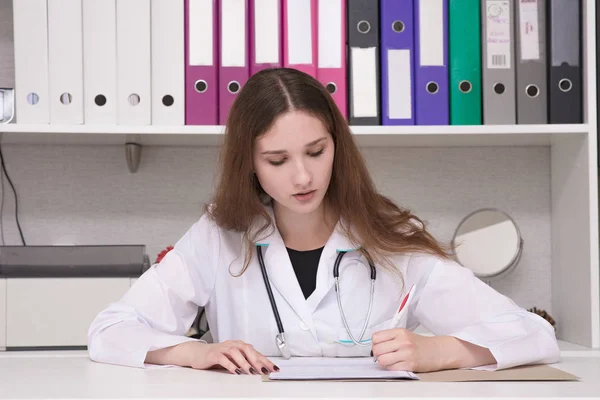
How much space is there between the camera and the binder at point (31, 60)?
1.66 meters

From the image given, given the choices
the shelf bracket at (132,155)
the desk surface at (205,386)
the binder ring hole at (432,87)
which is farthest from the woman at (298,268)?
the shelf bracket at (132,155)

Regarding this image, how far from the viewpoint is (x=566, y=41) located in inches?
67.8

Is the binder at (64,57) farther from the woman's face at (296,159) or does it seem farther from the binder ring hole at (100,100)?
the woman's face at (296,159)

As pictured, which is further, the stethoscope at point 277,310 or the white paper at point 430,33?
the white paper at point 430,33

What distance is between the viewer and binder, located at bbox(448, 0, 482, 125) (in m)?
1.73

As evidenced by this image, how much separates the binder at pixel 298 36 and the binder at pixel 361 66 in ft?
0.30

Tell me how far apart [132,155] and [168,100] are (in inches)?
10.8

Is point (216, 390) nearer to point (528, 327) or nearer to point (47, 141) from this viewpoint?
point (528, 327)

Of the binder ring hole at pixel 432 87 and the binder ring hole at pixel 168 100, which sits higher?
the binder ring hole at pixel 432 87

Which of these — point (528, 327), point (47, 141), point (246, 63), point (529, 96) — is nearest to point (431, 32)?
point (529, 96)

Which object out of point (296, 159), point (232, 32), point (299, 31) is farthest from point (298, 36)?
point (296, 159)

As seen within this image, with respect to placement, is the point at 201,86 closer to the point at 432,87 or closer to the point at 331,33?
the point at 331,33

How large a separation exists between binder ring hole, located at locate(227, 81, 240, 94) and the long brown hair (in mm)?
255

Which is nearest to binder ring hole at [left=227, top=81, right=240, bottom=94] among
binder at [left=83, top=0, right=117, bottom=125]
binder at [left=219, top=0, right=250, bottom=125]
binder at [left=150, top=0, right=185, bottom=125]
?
binder at [left=219, top=0, right=250, bottom=125]
